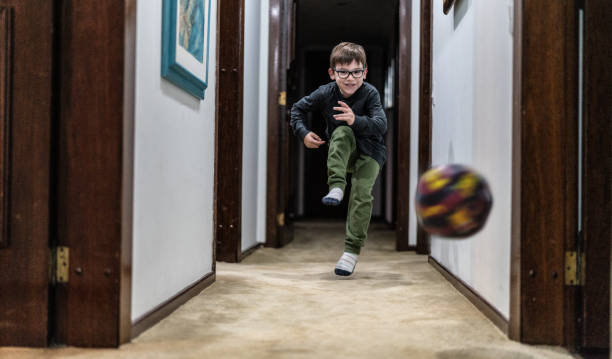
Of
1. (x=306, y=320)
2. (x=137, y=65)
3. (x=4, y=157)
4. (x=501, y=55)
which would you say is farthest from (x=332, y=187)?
(x=4, y=157)

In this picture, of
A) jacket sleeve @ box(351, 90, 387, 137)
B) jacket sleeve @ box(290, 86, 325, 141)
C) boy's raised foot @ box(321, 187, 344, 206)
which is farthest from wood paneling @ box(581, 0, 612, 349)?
jacket sleeve @ box(290, 86, 325, 141)

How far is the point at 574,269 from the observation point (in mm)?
1380

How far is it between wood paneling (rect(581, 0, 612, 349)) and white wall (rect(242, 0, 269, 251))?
205cm

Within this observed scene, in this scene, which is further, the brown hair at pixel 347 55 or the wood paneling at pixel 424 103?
the wood paneling at pixel 424 103

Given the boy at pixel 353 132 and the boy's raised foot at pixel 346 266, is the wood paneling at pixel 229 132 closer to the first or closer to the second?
the boy at pixel 353 132

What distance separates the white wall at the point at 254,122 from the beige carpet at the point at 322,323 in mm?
759

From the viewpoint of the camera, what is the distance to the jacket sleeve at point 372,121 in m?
2.37

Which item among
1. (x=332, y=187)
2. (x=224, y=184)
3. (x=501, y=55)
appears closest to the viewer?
(x=501, y=55)

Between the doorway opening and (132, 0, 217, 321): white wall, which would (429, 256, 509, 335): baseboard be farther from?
the doorway opening

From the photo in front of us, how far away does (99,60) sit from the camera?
1.32 m

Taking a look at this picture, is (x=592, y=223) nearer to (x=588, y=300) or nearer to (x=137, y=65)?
(x=588, y=300)

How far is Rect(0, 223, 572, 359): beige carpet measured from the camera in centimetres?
130

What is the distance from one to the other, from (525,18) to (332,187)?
3.67ft

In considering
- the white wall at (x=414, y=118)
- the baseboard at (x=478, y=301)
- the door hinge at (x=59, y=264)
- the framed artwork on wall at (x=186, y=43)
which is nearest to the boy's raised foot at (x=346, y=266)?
the baseboard at (x=478, y=301)
